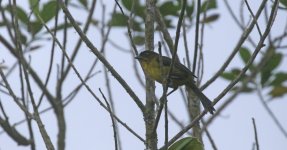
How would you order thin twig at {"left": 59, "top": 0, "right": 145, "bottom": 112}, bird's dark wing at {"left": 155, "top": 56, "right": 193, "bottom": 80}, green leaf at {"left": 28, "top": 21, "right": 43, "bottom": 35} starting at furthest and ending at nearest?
green leaf at {"left": 28, "top": 21, "right": 43, "bottom": 35} → bird's dark wing at {"left": 155, "top": 56, "right": 193, "bottom": 80} → thin twig at {"left": 59, "top": 0, "right": 145, "bottom": 112}

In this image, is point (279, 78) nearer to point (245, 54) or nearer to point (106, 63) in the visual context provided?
point (245, 54)

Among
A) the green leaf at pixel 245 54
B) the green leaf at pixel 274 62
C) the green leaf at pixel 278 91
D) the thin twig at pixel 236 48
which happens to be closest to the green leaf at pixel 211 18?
the green leaf at pixel 245 54

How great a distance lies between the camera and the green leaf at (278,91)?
6332 millimetres

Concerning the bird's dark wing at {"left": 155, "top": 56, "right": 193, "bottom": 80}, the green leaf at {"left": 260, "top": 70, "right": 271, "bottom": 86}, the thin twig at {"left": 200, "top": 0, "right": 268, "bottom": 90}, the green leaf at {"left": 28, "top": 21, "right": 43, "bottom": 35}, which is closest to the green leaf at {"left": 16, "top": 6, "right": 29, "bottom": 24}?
the green leaf at {"left": 28, "top": 21, "right": 43, "bottom": 35}

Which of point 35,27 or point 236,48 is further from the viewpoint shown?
point 35,27

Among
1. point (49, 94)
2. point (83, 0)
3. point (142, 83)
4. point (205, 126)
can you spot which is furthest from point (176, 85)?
point (83, 0)

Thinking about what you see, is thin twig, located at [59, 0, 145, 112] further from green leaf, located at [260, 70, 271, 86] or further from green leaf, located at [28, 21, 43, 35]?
green leaf, located at [260, 70, 271, 86]

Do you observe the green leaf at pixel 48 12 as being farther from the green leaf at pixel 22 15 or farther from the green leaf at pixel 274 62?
the green leaf at pixel 274 62

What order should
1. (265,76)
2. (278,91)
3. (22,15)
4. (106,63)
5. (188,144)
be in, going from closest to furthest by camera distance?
(188,144)
(106,63)
(22,15)
(265,76)
(278,91)

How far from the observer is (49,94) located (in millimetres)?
5988

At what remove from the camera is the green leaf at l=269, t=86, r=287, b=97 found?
6332 millimetres

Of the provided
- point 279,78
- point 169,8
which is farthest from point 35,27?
point 279,78

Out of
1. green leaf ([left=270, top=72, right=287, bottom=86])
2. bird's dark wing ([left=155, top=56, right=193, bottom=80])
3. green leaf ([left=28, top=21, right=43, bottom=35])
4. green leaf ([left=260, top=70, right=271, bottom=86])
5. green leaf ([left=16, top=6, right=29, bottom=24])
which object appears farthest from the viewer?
green leaf ([left=270, top=72, right=287, bottom=86])

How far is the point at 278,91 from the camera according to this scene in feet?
21.1
